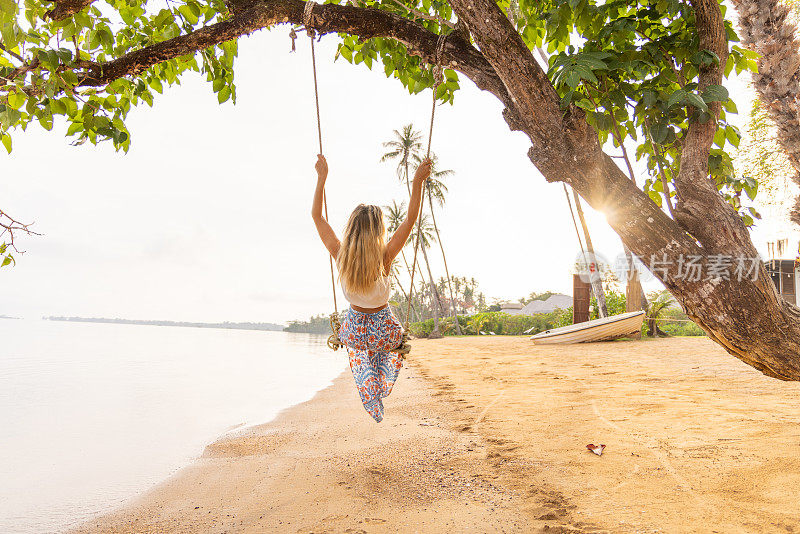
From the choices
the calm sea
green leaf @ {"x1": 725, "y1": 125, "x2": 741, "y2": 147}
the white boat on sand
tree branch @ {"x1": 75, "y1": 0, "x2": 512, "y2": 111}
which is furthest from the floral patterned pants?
the white boat on sand

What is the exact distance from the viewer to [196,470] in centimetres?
362

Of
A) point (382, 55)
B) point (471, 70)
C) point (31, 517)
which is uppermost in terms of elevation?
point (382, 55)

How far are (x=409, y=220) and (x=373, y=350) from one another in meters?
0.78

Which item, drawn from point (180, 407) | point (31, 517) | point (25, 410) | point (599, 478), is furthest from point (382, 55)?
point (25, 410)

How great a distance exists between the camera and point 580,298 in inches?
503

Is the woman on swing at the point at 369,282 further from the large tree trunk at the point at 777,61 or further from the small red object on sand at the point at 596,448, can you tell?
the large tree trunk at the point at 777,61

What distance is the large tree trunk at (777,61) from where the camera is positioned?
3.79m

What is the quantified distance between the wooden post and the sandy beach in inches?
295

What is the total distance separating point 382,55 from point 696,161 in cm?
176

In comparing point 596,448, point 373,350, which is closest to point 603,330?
point 596,448

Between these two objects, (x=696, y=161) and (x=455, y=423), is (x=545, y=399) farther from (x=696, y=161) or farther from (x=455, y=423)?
(x=696, y=161)

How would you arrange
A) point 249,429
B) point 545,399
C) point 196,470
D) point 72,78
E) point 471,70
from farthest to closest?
point 249,429 → point 545,399 → point 196,470 → point 471,70 → point 72,78

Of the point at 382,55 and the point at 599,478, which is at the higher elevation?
the point at 382,55

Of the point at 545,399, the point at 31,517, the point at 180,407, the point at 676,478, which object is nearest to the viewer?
the point at 676,478
